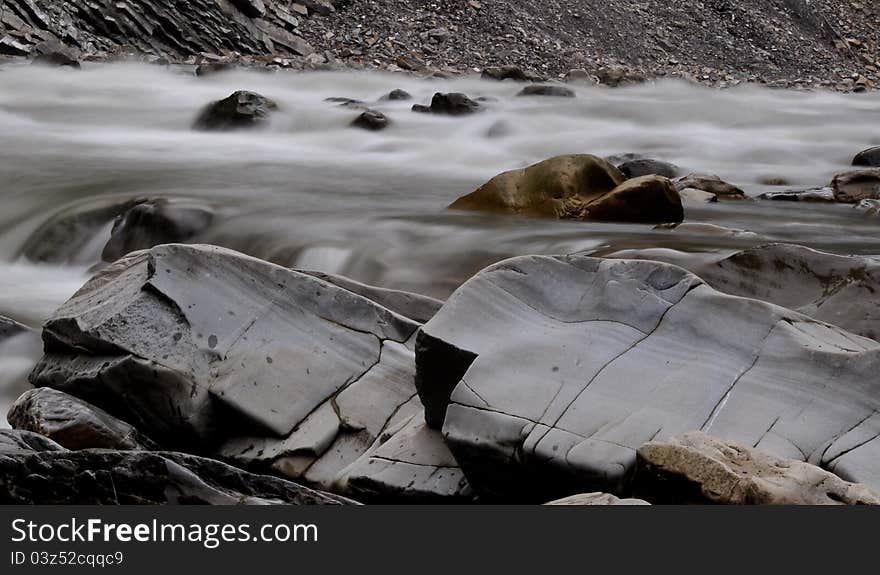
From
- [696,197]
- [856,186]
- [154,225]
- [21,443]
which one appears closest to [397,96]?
[696,197]

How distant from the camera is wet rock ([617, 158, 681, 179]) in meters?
8.27

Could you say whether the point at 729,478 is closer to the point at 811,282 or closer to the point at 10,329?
the point at 811,282

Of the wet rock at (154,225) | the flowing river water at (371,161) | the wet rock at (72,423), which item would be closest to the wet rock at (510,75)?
the flowing river water at (371,161)

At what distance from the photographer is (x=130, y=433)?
353cm

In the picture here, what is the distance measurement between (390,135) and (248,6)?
7.05 m

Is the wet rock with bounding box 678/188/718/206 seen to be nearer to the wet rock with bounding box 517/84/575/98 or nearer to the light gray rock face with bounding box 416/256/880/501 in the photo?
the light gray rock face with bounding box 416/256/880/501

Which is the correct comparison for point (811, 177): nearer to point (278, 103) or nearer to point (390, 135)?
point (390, 135)

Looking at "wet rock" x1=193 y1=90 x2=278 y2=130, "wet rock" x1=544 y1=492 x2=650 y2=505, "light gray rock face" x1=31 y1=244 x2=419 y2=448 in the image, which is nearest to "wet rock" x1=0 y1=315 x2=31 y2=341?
"light gray rock face" x1=31 y1=244 x2=419 y2=448

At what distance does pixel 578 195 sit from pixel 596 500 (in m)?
4.11

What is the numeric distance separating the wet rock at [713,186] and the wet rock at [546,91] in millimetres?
4587

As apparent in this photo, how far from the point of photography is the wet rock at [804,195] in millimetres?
7633

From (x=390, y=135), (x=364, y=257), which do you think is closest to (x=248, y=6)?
(x=390, y=135)

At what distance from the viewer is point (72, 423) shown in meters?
3.44

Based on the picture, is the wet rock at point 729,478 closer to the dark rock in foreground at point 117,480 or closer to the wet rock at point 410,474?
the wet rock at point 410,474
